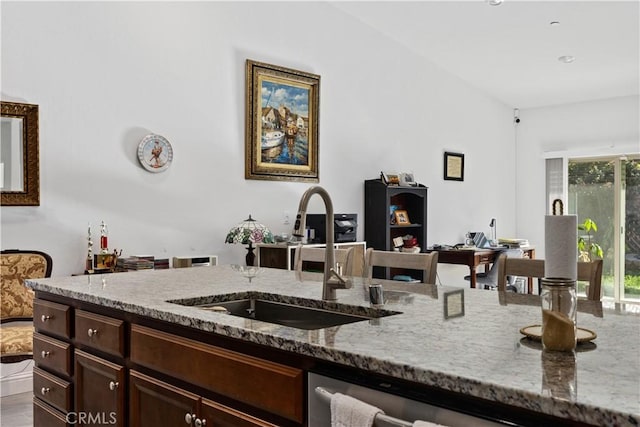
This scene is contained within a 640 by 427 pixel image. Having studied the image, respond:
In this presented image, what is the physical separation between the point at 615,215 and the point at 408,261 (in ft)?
20.1

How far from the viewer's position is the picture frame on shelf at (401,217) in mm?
6730

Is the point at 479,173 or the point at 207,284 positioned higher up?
the point at 479,173

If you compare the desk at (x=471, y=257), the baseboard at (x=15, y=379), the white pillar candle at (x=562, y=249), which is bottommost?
the baseboard at (x=15, y=379)

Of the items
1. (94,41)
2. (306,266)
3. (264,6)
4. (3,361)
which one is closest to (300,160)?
(306,266)

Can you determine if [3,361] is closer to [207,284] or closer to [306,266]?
[207,284]

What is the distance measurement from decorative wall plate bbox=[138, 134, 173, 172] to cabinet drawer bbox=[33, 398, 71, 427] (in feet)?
7.95

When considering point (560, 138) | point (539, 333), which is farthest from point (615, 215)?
point (539, 333)

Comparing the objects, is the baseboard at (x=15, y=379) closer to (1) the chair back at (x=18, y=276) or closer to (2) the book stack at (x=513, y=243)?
(1) the chair back at (x=18, y=276)

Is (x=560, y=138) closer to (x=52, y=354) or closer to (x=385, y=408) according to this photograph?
(x=52, y=354)

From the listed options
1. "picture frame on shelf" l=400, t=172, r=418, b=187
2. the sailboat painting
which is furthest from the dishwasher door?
"picture frame on shelf" l=400, t=172, r=418, b=187

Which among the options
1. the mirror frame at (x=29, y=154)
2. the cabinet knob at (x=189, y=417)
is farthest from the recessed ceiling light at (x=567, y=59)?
the cabinet knob at (x=189, y=417)

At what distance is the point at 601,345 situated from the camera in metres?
1.37

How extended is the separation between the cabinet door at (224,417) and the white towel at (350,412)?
27cm

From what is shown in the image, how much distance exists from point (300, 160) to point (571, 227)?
15.2ft
